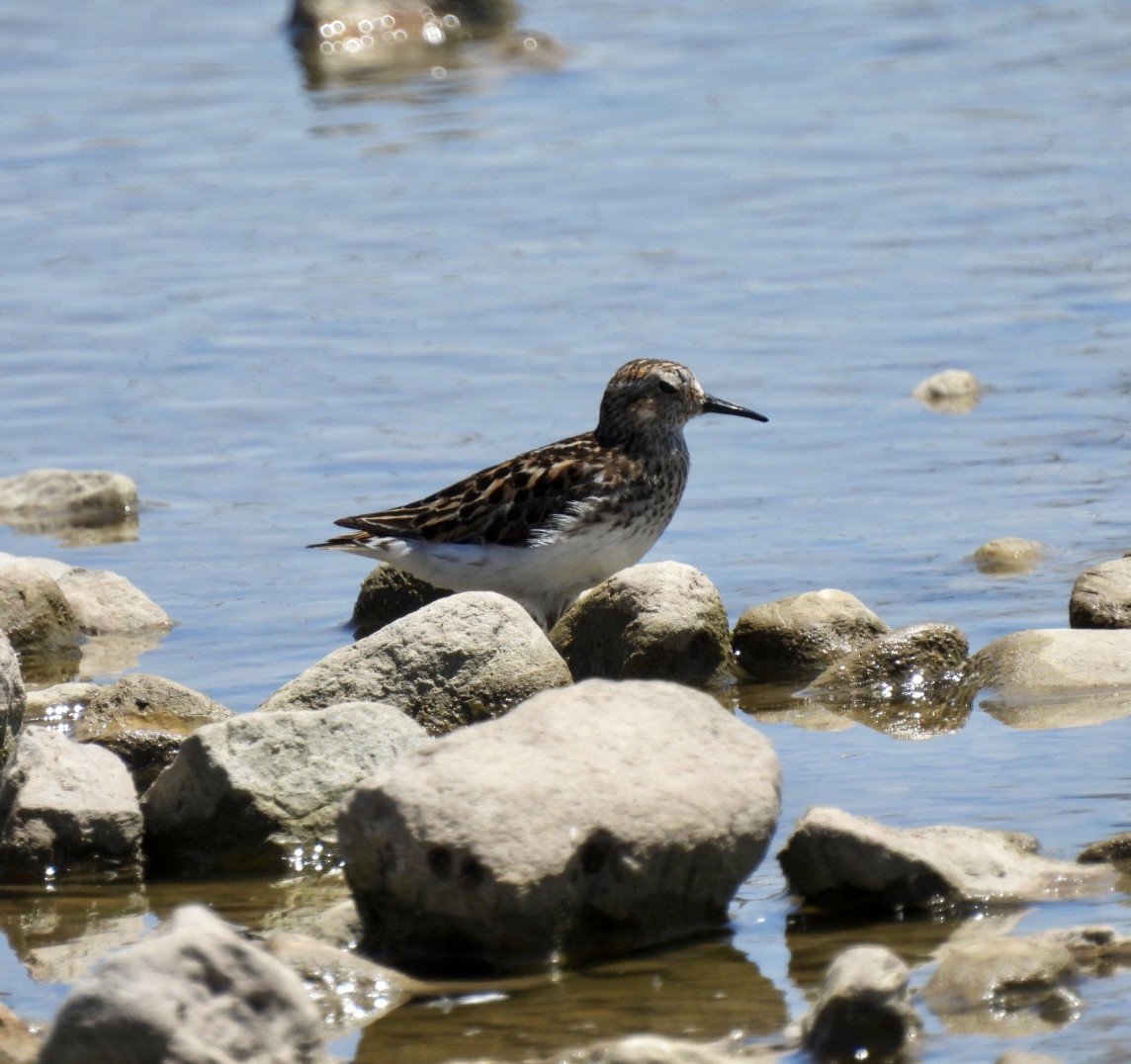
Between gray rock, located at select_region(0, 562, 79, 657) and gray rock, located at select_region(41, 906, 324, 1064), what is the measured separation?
5.23 metres

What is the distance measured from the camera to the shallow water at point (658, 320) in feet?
27.4

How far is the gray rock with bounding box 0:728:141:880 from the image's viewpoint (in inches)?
287

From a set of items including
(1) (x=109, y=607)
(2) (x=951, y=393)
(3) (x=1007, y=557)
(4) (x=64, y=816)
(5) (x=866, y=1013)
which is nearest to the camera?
(5) (x=866, y=1013)

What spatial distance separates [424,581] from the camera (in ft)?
35.6

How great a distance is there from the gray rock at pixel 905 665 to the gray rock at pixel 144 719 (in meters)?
2.37

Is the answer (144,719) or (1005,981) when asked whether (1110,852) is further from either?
(144,719)

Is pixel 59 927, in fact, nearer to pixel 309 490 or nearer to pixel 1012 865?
pixel 1012 865

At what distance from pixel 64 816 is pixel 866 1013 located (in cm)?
292

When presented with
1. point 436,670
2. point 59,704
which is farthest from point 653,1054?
point 59,704

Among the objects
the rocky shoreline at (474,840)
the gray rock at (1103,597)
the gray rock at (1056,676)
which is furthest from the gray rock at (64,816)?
the gray rock at (1103,597)

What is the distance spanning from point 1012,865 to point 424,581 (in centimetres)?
464

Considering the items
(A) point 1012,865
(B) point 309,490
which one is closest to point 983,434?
(B) point 309,490

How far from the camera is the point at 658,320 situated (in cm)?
1559

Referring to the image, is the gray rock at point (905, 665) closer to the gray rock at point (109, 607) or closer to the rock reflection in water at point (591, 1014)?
the rock reflection in water at point (591, 1014)
